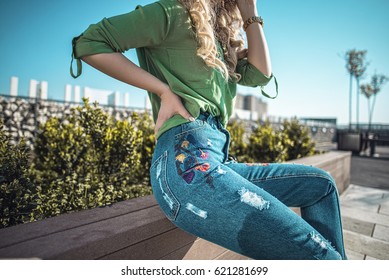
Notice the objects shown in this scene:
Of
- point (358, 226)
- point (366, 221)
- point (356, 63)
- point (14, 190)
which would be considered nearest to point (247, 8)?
point (14, 190)

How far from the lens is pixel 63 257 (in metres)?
0.71

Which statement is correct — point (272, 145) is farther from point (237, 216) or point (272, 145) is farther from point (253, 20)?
point (237, 216)

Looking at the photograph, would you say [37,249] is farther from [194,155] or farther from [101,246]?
[194,155]

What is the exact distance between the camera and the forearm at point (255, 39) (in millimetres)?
1258

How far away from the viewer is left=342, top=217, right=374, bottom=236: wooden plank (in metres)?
2.47

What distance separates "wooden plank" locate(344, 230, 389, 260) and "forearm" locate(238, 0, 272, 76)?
6.25ft

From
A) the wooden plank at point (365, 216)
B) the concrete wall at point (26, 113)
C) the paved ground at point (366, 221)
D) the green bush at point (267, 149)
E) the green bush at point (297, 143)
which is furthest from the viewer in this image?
the concrete wall at point (26, 113)

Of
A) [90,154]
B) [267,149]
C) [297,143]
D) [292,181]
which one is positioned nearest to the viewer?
[292,181]

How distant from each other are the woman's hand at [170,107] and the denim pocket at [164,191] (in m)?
0.17

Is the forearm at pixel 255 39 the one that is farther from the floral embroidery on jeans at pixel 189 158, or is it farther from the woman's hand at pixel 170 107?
the floral embroidery on jeans at pixel 189 158

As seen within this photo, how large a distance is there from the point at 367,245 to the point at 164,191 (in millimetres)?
2284

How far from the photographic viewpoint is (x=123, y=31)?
3.01 feet

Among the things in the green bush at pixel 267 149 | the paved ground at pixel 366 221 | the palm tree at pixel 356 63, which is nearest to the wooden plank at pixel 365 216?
the paved ground at pixel 366 221
